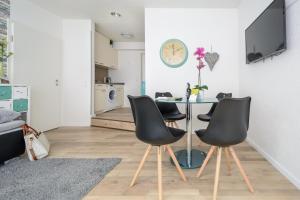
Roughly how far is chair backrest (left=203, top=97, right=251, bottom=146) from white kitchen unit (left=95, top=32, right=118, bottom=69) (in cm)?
429

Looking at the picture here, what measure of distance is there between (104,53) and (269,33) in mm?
4402

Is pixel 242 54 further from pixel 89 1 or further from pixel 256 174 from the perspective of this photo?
pixel 89 1

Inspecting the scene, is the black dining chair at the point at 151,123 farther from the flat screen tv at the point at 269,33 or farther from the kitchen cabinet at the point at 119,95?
the kitchen cabinet at the point at 119,95

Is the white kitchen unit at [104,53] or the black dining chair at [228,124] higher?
the white kitchen unit at [104,53]

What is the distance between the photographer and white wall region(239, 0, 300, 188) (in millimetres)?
1757

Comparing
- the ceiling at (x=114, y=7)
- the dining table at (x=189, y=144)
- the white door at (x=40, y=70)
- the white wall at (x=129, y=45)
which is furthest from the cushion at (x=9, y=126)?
the white wall at (x=129, y=45)

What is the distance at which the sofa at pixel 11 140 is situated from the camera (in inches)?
83.0

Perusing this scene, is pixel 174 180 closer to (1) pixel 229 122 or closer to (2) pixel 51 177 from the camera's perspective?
(1) pixel 229 122

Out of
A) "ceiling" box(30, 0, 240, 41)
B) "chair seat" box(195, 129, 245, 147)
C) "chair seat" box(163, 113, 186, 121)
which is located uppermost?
"ceiling" box(30, 0, 240, 41)

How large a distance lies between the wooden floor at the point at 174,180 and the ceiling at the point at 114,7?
8.64 feet

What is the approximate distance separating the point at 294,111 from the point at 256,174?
0.76 m

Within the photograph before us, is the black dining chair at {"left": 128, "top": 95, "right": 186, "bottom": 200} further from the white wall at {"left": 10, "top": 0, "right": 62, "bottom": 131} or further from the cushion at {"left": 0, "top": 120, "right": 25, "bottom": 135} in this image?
the white wall at {"left": 10, "top": 0, "right": 62, "bottom": 131}

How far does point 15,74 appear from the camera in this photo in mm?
3172

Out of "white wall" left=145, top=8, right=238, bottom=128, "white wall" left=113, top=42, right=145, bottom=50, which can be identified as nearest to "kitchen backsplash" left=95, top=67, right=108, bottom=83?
"white wall" left=113, top=42, right=145, bottom=50
